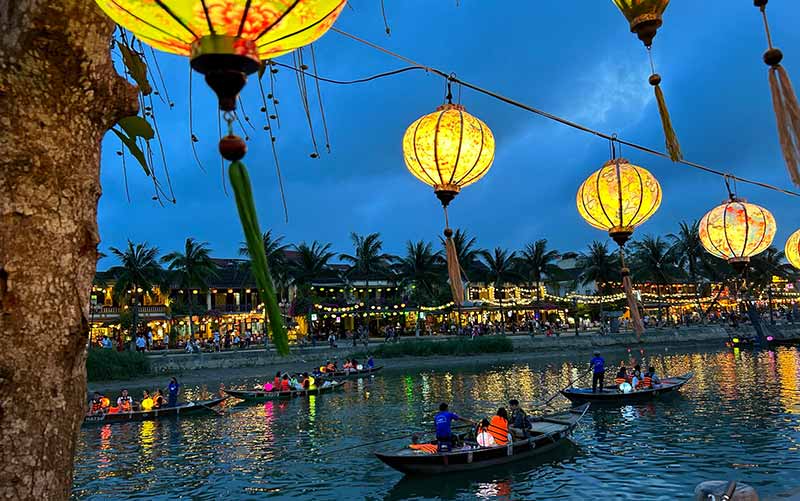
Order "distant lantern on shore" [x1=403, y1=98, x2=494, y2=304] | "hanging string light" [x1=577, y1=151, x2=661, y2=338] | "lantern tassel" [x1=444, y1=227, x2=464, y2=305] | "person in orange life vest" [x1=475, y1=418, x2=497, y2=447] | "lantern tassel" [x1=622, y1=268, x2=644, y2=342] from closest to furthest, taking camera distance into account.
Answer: "lantern tassel" [x1=444, y1=227, x2=464, y2=305]
"distant lantern on shore" [x1=403, y1=98, x2=494, y2=304]
"lantern tassel" [x1=622, y1=268, x2=644, y2=342]
"hanging string light" [x1=577, y1=151, x2=661, y2=338]
"person in orange life vest" [x1=475, y1=418, x2=497, y2=447]

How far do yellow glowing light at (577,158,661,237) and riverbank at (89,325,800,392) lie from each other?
74.8ft

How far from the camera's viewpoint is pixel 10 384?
95.5 inches

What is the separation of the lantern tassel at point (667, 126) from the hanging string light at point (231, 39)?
3817 mm

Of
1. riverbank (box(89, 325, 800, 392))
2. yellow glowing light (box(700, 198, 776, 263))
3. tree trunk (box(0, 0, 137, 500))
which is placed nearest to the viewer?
tree trunk (box(0, 0, 137, 500))

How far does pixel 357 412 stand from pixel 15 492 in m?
20.5

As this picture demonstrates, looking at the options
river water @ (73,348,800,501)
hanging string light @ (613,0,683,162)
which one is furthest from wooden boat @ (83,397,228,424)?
hanging string light @ (613,0,683,162)

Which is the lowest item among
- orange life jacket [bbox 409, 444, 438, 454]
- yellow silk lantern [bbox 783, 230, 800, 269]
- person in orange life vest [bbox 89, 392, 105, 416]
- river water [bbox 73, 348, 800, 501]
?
river water [bbox 73, 348, 800, 501]

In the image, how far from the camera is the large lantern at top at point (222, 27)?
2092 mm

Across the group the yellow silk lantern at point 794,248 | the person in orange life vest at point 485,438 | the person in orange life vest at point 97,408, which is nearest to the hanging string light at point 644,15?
the yellow silk lantern at point 794,248

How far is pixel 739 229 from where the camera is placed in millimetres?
8531

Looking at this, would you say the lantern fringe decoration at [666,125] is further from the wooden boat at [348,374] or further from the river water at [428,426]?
the wooden boat at [348,374]

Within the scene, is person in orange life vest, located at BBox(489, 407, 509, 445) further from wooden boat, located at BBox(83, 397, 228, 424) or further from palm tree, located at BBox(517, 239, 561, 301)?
palm tree, located at BBox(517, 239, 561, 301)

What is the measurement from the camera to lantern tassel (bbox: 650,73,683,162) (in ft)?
16.4

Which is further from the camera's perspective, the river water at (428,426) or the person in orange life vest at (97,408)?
the person in orange life vest at (97,408)
